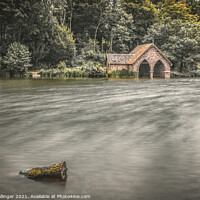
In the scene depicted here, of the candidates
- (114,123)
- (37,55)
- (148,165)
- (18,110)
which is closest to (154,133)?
(114,123)

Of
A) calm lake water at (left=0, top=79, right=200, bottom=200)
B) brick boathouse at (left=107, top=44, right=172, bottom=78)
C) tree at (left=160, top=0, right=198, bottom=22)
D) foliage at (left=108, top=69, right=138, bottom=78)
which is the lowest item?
calm lake water at (left=0, top=79, right=200, bottom=200)

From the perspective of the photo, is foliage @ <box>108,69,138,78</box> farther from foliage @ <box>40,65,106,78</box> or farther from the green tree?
the green tree

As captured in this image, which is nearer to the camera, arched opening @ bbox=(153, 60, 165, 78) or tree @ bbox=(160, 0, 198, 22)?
arched opening @ bbox=(153, 60, 165, 78)

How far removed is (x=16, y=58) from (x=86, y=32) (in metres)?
26.5

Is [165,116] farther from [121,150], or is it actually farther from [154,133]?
[121,150]

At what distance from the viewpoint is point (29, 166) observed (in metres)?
4.78

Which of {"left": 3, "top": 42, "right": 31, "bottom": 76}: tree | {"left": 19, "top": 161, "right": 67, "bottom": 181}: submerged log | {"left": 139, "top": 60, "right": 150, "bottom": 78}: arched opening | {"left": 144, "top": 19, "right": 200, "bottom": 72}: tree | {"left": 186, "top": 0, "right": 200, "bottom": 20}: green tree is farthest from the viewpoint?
{"left": 186, "top": 0, "right": 200, "bottom": 20}: green tree

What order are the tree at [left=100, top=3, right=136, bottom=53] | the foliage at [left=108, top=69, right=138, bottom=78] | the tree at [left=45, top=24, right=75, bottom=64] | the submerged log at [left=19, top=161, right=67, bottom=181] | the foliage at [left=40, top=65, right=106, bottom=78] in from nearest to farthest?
1. the submerged log at [left=19, top=161, right=67, bottom=181]
2. the foliage at [left=40, top=65, right=106, bottom=78]
3. the foliage at [left=108, top=69, right=138, bottom=78]
4. the tree at [left=45, top=24, right=75, bottom=64]
5. the tree at [left=100, top=3, right=136, bottom=53]

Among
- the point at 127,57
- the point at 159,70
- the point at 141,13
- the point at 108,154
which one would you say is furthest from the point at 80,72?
the point at 108,154

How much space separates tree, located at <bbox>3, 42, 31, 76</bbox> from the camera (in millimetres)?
44406

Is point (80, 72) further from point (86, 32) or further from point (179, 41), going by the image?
point (86, 32)

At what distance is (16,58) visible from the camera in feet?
147

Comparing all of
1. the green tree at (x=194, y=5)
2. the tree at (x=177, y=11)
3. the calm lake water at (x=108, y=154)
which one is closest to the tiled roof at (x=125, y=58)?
the tree at (x=177, y=11)

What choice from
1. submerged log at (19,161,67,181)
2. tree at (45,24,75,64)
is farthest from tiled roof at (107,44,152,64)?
submerged log at (19,161,67,181)
